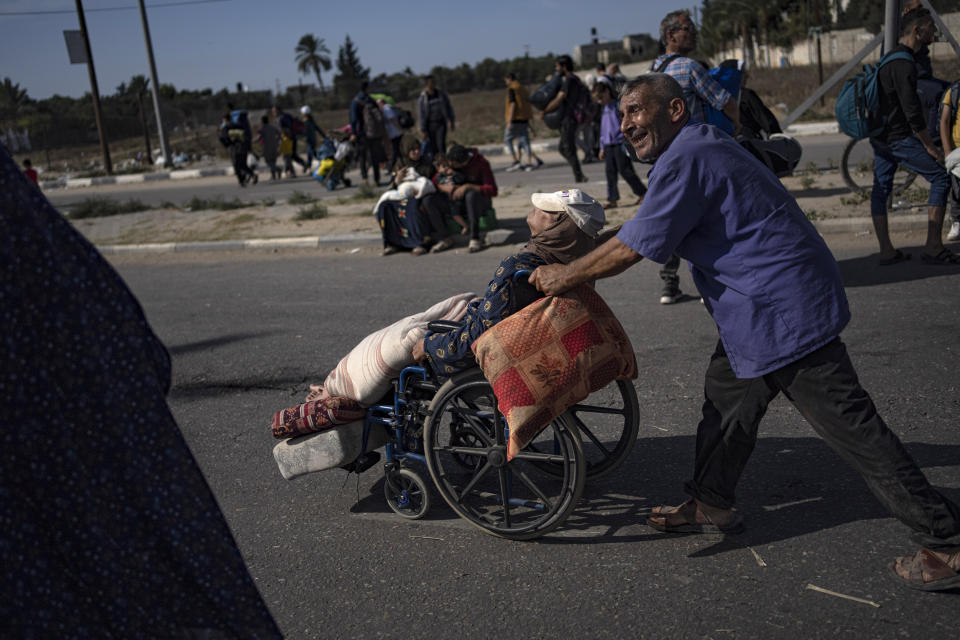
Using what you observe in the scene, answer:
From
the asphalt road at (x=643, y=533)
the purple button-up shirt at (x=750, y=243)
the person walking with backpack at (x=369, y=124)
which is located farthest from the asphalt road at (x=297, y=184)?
the purple button-up shirt at (x=750, y=243)

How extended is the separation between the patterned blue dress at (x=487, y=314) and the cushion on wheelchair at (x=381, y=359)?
0.75 feet

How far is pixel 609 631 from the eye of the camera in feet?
9.48

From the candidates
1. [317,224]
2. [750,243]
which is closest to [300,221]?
[317,224]

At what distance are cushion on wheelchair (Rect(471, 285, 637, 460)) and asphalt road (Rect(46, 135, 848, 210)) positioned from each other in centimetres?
874

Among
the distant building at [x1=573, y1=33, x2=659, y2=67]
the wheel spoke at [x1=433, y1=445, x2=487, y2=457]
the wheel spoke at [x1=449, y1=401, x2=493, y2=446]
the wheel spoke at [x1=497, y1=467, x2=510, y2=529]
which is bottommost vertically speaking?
the wheel spoke at [x1=497, y1=467, x2=510, y2=529]

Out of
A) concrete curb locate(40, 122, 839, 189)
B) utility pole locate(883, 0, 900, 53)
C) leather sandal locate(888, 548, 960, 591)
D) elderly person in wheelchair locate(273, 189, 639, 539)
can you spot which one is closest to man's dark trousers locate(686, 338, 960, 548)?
leather sandal locate(888, 548, 960, 591)

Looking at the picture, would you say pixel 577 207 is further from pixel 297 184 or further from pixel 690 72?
pixel 297 184

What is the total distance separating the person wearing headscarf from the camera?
3.39m

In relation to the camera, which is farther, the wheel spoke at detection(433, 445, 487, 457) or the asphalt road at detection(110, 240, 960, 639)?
the wheel spoke at detection(433, 445, 487, 457)

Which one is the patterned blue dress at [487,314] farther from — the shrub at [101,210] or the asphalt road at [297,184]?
the shrub at [101,210]

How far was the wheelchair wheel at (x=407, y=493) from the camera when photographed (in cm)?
383

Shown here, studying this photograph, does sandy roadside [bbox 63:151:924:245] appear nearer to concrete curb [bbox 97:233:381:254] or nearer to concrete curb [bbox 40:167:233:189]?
concrete curb [bbox 97:233:381:254]

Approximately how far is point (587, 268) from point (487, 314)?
54cm

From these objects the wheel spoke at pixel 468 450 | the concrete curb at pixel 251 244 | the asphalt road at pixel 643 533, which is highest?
the concrete curb at pixel 251 244
